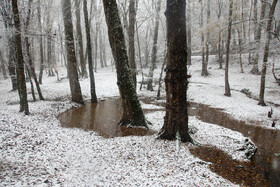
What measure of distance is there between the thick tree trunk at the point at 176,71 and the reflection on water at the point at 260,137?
2452mm

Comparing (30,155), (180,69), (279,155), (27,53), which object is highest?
(27,53)

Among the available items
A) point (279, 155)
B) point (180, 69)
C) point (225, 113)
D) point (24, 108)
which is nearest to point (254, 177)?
point (279, 155)

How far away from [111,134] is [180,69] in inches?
167

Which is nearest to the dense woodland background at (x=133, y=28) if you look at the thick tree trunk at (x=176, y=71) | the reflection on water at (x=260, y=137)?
the thick tree trunk at (x=176, y=71)

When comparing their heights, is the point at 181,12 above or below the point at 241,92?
above

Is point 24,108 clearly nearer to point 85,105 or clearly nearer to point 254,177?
point 85,105

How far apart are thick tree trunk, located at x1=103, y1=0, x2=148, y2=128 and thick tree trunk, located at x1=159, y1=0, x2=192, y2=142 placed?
85.9 inches

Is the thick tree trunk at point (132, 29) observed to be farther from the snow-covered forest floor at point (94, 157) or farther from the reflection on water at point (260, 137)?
the snow-covered forest floor at point (94, 157)

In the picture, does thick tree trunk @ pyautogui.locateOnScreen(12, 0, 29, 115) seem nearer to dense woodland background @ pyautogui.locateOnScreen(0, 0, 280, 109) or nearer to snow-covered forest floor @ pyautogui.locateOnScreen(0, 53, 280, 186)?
dense woodland background @ pyautogui.locateOnScreen(0, 0, 280, 109)

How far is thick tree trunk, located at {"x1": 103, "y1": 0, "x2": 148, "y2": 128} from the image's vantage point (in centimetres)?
741

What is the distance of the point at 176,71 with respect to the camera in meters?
5.73

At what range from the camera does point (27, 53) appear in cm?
1219

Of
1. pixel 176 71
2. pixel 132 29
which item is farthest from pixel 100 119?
pixel 132 29

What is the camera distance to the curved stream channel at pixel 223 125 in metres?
5.00
